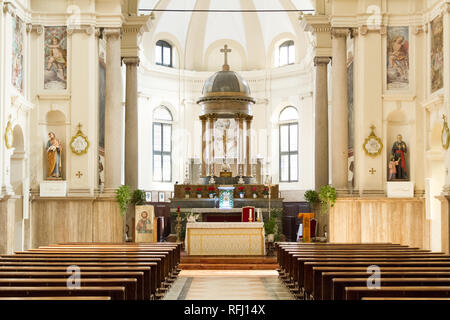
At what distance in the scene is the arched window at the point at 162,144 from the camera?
34125mm

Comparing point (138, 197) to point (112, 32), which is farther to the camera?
point (138, 197)

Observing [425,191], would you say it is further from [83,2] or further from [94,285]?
[94,285]

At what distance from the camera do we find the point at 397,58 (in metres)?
22.8

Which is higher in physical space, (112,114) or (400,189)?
(112,114)

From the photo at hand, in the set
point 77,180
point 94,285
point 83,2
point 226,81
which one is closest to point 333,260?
point 94,285

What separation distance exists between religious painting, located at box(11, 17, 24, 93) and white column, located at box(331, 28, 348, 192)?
9966 millimetres

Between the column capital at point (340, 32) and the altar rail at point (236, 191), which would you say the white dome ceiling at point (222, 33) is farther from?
the altar rail at point (236, 191)

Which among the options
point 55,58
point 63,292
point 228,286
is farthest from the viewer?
point 55,58

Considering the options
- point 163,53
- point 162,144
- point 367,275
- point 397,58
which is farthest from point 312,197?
point 367,275

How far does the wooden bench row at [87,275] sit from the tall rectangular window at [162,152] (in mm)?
19653

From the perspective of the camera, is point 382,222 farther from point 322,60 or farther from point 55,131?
point 55,131

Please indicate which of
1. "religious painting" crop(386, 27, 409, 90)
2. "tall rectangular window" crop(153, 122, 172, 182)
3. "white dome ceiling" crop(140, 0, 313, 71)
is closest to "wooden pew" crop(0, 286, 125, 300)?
"religious painting" crop(386, 27, 409, 90)

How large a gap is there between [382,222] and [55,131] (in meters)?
10.8
